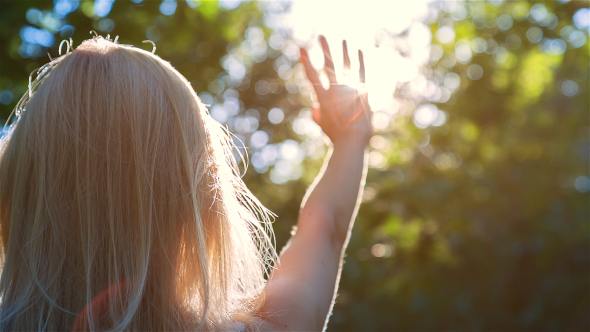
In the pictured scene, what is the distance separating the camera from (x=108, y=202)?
1.08 m

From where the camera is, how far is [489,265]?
705 cm

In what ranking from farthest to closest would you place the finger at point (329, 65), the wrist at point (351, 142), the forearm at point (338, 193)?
the finger at point (329, 65), the wrist at point (351, 142), the forearm at point (338, 193)

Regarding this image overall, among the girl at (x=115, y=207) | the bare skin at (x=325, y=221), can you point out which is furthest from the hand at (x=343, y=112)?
the girl at (x=115, y=207)

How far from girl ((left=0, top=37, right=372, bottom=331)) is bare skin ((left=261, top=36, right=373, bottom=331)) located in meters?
0.06

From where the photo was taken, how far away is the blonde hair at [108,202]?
1.06m

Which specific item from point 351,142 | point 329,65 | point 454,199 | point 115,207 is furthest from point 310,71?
point 454,199

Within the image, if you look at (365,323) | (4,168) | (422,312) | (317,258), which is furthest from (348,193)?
(422,312)

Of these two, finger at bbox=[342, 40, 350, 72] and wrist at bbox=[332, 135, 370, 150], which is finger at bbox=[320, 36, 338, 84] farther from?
wrist at bbox=[332, 135, 370, 150]

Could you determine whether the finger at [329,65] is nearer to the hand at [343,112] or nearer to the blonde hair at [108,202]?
the hand at [343,112]

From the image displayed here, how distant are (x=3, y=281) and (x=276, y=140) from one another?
21.8 feet

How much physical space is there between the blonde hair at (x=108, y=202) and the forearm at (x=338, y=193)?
46 cm

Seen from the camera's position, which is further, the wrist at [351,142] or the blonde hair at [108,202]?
the wrist at [351,142]

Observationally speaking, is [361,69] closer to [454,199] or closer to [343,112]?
[343,112]

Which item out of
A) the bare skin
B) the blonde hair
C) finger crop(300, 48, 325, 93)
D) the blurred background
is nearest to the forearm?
the bare skin
